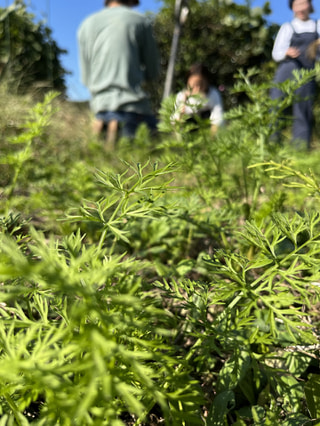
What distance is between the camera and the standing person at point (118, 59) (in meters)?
4.16

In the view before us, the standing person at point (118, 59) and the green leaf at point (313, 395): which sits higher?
the standing person at point (118, 59)

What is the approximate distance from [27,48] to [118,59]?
3.80m

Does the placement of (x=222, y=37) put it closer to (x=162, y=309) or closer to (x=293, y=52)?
(x=293, y=52)

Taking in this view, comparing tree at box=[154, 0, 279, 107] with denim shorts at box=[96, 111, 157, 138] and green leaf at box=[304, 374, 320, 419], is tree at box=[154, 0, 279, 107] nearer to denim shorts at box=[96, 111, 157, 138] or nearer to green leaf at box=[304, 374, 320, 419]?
denim shorts at box=[96, 111, 157, 138]

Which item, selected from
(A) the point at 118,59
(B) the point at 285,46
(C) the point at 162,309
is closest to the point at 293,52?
(B) the point at 285,46

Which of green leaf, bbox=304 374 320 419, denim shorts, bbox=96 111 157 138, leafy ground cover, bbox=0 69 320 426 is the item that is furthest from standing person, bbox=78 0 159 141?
green leaf, bbox=304 374 320 419

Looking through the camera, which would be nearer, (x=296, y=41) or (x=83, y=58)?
(x=296, y=41)

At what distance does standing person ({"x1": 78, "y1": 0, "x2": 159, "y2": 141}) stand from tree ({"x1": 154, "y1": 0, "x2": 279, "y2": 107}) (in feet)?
13.5

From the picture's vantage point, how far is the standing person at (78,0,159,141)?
164 inches

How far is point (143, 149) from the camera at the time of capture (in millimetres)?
3391

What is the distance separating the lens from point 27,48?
22.9ft

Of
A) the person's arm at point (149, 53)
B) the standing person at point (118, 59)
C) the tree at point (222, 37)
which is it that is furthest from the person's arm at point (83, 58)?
the tree at point (222, 37)

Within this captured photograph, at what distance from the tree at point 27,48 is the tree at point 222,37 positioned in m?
2.81

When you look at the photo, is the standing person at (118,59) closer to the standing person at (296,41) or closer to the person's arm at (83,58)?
the person's arm at (83,58)
